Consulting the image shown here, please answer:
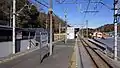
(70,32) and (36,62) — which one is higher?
(70,32)

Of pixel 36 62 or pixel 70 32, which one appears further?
pixel 70 32

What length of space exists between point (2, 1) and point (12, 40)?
19395 millimetres

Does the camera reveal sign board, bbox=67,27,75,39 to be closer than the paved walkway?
No

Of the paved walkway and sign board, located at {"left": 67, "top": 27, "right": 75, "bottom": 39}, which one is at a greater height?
Answer: sign board, located at {"left": 67, "top": 27, "right": 75, "bottom": 39}

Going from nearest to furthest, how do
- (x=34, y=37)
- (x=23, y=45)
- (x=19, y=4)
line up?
(x=23, y=45) < (x=34, y=37) < (x=19, y=4)

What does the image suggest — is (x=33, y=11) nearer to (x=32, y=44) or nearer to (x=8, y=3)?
(x=8, y=3)

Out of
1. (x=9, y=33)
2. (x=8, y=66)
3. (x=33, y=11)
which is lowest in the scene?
(x=8, y=66)

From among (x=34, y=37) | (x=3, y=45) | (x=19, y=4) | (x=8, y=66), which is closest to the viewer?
(x=8, y=66)

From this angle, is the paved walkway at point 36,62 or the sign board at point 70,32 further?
the sign board at point 70,32

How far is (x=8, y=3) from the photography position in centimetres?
4588

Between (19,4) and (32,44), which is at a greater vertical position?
(19,4)

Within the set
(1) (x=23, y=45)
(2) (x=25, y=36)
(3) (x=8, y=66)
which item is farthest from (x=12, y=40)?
(3) (x=8, y=66)

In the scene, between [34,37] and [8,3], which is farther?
[8,3]

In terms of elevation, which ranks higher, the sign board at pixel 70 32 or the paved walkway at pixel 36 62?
the sign board at pixel 70 32
